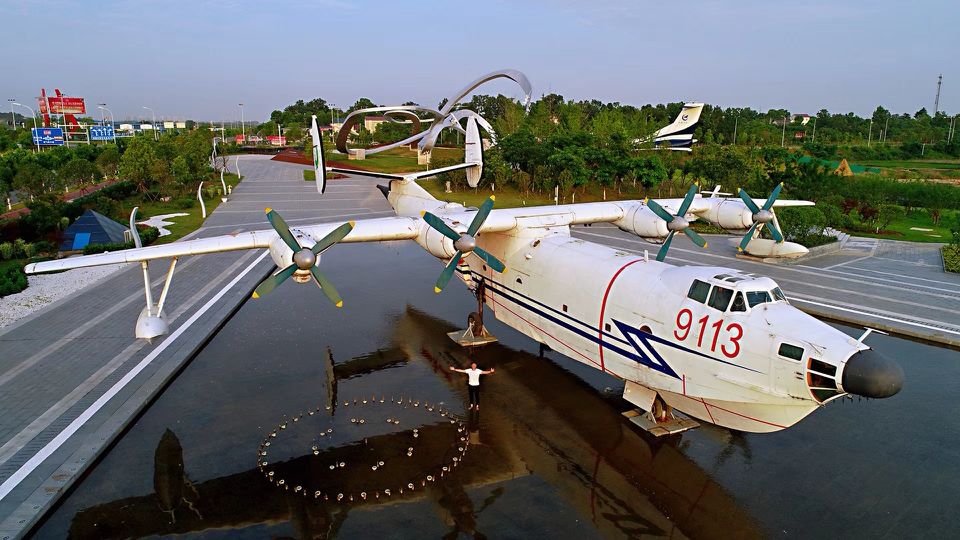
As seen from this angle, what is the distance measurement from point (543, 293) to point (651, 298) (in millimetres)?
4396

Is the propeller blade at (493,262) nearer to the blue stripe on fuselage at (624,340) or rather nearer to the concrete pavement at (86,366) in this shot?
the blue stripe on fuselage at (624,340)

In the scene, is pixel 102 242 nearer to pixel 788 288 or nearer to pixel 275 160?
pixel 788 288

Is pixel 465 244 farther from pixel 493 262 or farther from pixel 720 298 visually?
pixel 720 298

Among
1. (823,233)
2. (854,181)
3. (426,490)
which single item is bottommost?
(426,490)

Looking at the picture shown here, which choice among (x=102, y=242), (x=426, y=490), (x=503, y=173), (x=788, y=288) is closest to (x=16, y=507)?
(x=426, y=490)

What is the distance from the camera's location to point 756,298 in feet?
42.8

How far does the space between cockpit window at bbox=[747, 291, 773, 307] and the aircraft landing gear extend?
10.6 m

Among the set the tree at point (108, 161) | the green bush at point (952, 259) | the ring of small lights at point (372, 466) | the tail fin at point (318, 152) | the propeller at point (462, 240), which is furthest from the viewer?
the tree at point (108, 161)

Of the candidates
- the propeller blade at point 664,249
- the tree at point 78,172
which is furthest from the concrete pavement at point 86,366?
the tree at point 78,172

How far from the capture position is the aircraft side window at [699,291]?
1372 centimetres

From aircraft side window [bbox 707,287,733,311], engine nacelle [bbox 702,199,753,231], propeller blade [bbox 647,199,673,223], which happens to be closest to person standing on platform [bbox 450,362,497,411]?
aircraft side window [bbox 707,287,733,311]

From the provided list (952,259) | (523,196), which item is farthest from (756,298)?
(523,196)

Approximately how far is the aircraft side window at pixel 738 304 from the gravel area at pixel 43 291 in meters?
25.9

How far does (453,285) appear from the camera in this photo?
2914 centimetres
